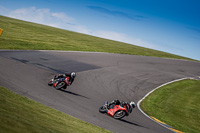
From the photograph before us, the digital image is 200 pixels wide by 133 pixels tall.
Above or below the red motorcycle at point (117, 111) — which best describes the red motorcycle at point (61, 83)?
above

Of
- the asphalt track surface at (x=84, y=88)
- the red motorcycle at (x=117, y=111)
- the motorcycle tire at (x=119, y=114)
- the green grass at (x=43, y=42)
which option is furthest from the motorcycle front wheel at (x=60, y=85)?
the green grass at (x=43, y=42)

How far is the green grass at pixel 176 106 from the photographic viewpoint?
13078 mm

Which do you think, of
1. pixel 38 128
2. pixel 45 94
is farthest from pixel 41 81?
pixel 38 128

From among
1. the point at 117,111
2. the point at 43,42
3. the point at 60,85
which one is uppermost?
the point at 43,42

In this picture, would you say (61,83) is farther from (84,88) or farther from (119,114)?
(119,114)

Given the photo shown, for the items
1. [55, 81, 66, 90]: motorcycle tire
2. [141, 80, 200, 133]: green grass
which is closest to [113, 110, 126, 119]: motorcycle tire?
[141, 80, 200, 133]: green grass

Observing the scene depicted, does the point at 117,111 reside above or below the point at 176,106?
below

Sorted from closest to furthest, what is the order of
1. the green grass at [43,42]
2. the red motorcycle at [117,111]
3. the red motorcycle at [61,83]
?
the red motorcycle at [117,111] → the red motorcycle at [61,83] → the green grass at [43,42]

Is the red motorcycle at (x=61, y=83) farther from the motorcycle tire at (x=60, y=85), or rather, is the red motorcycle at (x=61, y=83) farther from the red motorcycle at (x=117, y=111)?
the red motorcycle at (x=117, y=111)

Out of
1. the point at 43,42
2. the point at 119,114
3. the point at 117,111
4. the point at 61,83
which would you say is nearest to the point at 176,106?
the point at 119,114

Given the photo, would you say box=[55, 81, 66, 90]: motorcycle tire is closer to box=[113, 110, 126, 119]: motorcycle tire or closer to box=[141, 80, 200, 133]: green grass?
box=[113, 110, 126, 119]: motorcycle tire

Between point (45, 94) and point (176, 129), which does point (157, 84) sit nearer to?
point (176, 129)

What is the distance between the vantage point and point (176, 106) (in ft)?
53.3

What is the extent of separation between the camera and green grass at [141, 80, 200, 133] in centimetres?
1308
